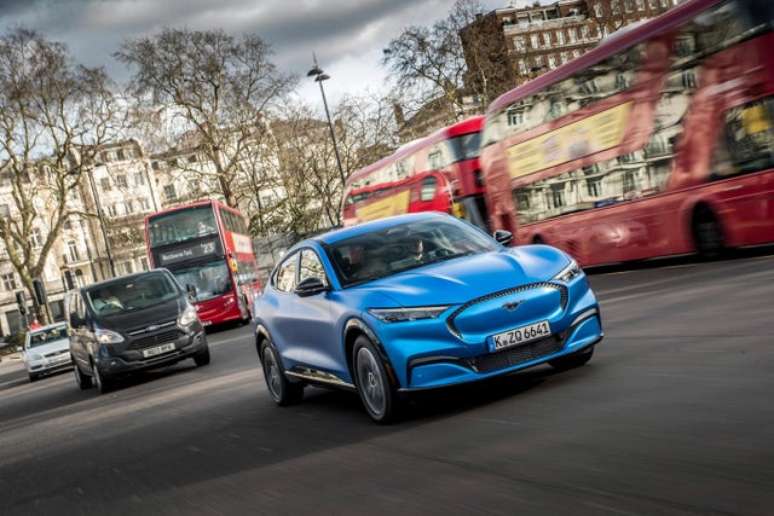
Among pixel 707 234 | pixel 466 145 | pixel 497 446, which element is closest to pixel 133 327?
pixel 707 234

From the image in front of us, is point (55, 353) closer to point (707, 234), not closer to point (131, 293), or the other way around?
point (131, 293)

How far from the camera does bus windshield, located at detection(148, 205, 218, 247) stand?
3188cm

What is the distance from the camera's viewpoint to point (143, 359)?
17.0 m

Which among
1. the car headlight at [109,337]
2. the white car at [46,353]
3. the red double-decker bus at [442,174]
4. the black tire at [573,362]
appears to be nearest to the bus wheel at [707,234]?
the black tire at [573,362]

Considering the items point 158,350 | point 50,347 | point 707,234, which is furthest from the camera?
point 50,347

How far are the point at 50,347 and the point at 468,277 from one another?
24746mm

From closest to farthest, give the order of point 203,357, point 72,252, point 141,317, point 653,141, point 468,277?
point 468,277 < point 141,317 < point 653,141 < point 203,357 < point 72,252

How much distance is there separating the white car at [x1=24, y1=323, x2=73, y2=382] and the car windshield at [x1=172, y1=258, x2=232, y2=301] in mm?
3900

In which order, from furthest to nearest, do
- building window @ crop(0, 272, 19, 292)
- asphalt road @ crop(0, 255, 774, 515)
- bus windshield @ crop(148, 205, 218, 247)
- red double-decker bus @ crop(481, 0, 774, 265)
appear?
building window @ crop(0, 272, 19, 292) < bus windshield @ crop(148, 205, 218, 247) < red double-decker bus @ crop(481, 0, 774, 265) < asphalt road @ crop(0, 255, 774, 515)

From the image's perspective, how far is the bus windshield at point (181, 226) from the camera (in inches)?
1255

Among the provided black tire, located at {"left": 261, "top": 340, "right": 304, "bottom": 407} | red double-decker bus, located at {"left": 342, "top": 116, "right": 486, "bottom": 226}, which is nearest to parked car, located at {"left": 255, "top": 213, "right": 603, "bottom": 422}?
black tire, located at {"left": 261, "top": 340, "right": 304, "bottom": 407}

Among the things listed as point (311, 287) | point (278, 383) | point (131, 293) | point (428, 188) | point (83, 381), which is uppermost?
point (428, 188)

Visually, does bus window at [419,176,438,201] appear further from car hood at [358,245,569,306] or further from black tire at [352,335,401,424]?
black tire at [352,335,401,424]

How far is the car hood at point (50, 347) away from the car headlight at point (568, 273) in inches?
954
